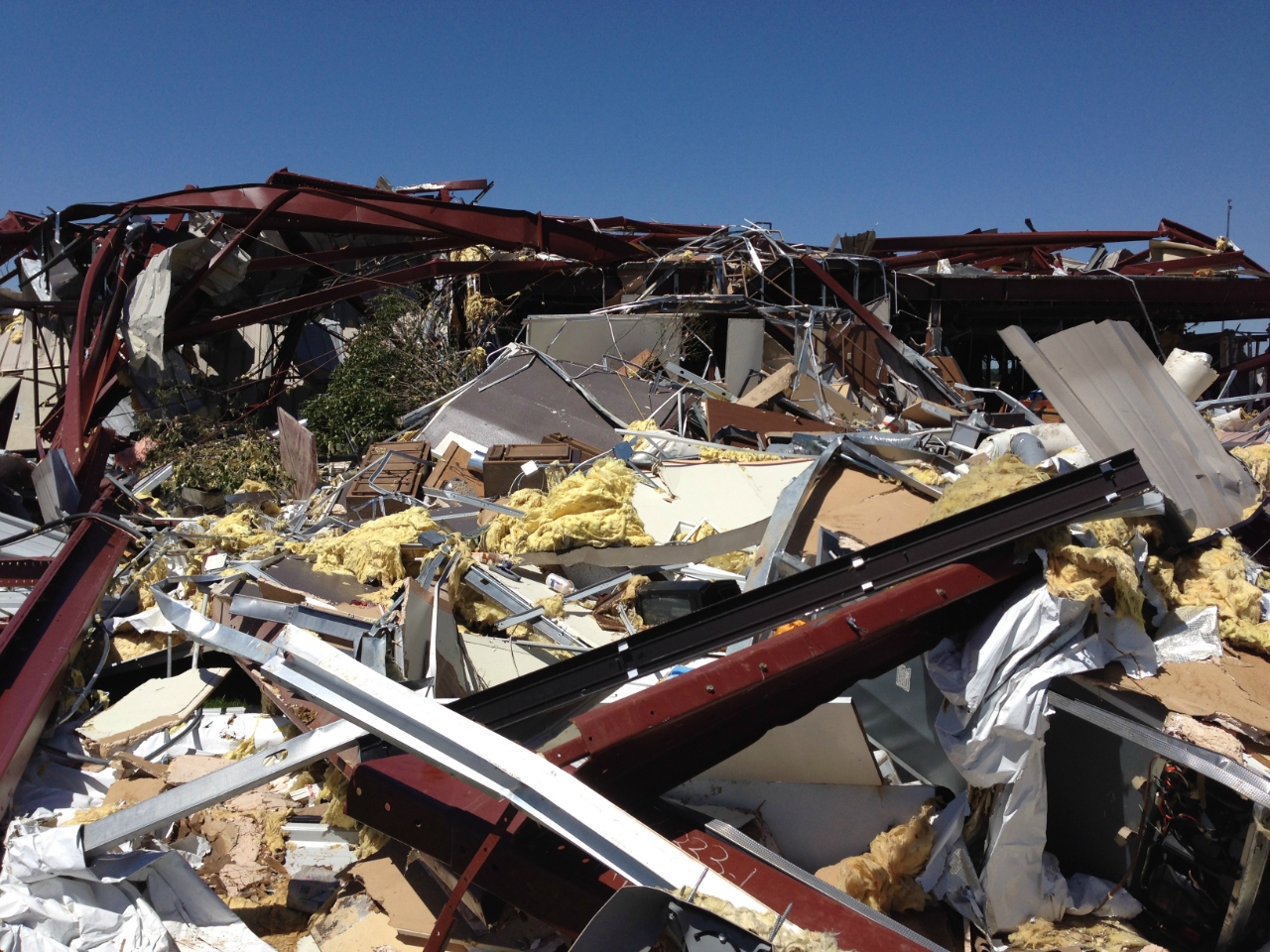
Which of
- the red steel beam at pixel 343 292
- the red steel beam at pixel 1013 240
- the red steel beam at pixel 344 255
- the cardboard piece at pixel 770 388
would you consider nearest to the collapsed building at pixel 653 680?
the cardboard piece at pixel 770 388

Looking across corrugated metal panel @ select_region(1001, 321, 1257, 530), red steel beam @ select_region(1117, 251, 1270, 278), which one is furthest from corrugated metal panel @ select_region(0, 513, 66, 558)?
red steel beam @ select_region(1117, 251, 1270, 278)

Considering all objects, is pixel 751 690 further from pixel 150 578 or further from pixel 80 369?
pixel 80 369

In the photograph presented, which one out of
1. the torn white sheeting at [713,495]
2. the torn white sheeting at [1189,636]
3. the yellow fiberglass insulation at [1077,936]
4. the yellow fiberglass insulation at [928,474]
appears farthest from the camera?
the torn white sheeting at [713,495]

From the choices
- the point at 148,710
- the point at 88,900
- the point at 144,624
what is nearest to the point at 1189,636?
the point at 88,900

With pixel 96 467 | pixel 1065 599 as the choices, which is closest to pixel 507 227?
pixel 96 467

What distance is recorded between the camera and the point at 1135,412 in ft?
10.7

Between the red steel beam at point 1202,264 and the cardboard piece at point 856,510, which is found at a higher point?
the red steel beam at point 1202,264

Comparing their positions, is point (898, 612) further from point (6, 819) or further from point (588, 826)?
point (6, 819)

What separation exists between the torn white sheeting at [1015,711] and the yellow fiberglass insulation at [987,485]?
17.7 inches

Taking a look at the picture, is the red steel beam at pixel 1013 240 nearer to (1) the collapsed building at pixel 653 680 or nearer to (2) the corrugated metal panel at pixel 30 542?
(1) the collapsed building at pixel 653 680

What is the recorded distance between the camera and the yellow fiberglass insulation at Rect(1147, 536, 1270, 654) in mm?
3232

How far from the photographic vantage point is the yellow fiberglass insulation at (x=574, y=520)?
4.80m

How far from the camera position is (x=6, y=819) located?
3559 millimetres

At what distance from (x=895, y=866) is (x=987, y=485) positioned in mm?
1455
